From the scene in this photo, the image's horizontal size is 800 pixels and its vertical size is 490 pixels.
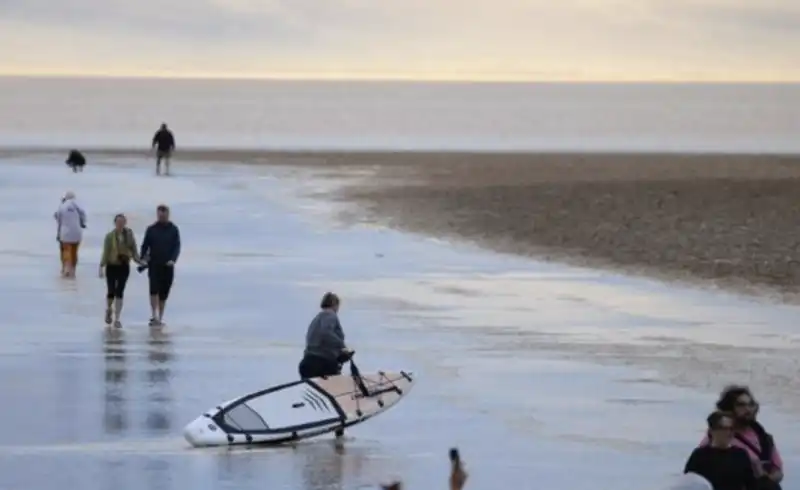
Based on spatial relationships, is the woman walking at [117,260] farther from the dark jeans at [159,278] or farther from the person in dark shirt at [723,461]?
the person in dark shirt at [723,461]

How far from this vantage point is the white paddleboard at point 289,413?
17.4 meters

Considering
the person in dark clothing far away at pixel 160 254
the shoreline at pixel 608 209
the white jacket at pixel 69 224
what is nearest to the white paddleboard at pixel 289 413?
the person in dark clothing far away at pixel 160 254

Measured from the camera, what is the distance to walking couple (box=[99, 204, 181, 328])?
2522 cm

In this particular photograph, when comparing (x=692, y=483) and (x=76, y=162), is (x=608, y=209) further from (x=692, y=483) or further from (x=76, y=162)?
(x=692, y=483)

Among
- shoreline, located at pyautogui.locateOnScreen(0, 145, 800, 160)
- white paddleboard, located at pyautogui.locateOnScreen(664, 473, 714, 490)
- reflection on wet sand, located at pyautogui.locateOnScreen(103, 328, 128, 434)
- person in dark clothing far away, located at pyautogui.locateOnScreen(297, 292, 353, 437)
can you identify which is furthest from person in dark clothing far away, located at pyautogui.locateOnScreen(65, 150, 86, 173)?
white paddleboard, located at pyautogui.locateOnScreen(664, 473, 714, 490)

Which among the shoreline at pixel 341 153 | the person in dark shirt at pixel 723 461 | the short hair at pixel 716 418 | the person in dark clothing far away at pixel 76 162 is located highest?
the shoreline at pixel 341 153

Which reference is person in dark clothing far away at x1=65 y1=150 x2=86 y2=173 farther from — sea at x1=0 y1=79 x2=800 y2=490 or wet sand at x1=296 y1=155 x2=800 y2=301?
sea at x1=0 y1=79 x2=800 y2=490

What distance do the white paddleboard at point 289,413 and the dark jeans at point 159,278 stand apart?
285 inches

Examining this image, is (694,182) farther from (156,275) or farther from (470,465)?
(470,465)

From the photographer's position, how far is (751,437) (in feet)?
39.6

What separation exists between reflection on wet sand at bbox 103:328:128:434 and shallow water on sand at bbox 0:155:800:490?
1.5 inches

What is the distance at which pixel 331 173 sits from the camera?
68438 mm

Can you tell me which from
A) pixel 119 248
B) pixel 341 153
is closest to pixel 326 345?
pixel 119 248

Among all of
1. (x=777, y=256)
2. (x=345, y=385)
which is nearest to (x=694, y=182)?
(x=777, y=256)
